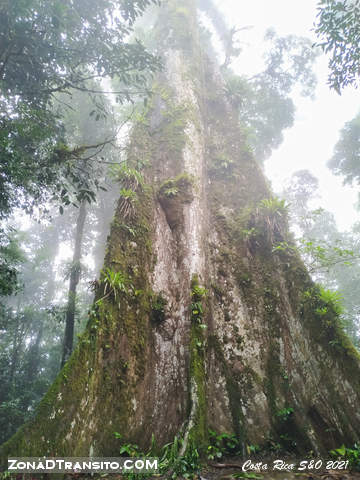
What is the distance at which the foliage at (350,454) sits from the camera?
292 cm

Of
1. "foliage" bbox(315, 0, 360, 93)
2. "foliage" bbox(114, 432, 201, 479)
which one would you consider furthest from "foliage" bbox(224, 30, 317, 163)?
"foliage" bbox(114, 432, 201, 479)

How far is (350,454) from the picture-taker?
3020mm

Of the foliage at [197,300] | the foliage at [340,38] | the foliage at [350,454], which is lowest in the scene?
the foliage at [350,454]

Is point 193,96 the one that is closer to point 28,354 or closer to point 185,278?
point 185,278

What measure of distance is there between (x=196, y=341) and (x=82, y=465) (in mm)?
1871

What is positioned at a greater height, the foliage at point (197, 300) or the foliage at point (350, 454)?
the foliage at point (197, 300)

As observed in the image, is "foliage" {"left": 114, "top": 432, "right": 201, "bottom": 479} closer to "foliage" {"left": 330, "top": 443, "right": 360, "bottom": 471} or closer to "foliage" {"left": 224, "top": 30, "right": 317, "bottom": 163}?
"foliage" {"left": 330, "top": 443, "right": 360, "bottom": 471}

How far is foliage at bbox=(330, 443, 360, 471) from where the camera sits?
9.57 ft

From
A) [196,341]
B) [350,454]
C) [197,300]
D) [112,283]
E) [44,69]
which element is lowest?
[350,454]

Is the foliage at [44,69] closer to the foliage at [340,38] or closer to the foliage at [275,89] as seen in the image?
the foliage at [340,38]

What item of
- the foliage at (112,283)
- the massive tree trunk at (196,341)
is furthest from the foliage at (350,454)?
the foliage at (112,283)

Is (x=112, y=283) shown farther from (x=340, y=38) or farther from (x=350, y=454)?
(x=340, y=38)

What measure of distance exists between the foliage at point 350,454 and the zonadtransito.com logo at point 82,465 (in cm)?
212

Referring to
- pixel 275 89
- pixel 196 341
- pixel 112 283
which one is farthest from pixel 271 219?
pixel 275 89
